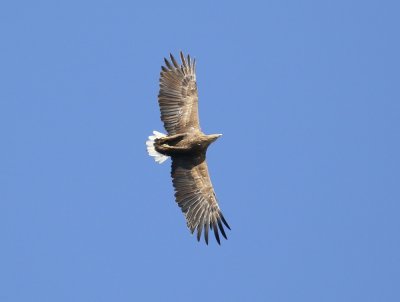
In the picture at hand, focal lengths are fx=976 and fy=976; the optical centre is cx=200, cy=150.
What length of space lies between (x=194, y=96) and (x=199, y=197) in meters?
1.95

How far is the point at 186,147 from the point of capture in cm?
1827

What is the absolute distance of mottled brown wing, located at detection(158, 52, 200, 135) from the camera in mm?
18562

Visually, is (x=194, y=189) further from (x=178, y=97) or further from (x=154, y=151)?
(x=178, y=97)

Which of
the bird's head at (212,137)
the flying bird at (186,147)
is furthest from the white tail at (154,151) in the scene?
the bird's head at (212,137)

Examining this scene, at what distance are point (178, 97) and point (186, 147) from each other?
1052mm

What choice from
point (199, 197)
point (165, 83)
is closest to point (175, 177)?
point (199, 197)

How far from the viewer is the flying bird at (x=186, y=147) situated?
18250 millimetres

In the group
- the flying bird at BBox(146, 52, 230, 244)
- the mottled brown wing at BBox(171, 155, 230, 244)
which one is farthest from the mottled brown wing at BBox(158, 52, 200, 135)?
the mottled brown wing at BBox(171, 155, 230, 244)

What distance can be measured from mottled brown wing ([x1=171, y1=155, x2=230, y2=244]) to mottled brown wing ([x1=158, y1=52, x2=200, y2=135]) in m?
0.64

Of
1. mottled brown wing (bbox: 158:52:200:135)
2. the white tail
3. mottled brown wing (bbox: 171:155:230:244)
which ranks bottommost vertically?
mottled brown wing (bbox: 171:155:230:244)

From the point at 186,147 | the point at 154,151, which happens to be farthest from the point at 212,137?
the point at 154,151

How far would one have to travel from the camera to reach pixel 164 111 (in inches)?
733

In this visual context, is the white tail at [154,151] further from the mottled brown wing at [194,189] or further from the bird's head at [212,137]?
the bird's head at [212,137]

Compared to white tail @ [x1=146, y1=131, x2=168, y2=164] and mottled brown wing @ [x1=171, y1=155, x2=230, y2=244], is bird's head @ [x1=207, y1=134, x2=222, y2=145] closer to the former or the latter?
mottled brown wing @ [x1=171, y1=155, x2=230, y2=244]
